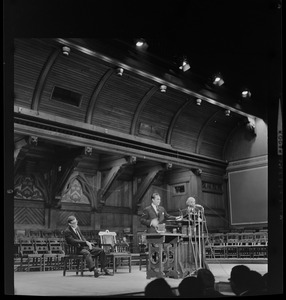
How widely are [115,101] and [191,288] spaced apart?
553cm

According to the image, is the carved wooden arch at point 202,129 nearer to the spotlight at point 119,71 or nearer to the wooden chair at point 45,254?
the spotlight at point 119,71

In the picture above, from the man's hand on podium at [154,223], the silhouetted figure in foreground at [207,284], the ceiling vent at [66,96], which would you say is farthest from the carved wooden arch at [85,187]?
the silhouetted figure in foreground at [207,284]

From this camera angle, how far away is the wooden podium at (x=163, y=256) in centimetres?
600

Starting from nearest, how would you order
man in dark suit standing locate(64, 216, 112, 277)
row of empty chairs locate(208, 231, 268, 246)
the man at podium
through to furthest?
the man at podium < man in dark suit standing locate(64, 216, 112, 277) < row of empty chairs locate(208, 231, 268, 246)

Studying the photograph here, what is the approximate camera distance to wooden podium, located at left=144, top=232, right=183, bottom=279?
6.00m

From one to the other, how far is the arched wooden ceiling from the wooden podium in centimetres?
333

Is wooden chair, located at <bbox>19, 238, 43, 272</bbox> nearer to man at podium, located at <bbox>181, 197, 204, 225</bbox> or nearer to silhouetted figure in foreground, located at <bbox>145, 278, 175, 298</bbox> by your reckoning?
man at podium, located at <bbox>181, 197, 204, 225</bbox>

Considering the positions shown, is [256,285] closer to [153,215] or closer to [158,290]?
[158,290]

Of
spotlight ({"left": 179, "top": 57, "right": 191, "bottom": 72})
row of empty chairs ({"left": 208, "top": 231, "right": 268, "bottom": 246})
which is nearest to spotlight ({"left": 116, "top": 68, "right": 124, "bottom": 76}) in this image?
spotlight ({"left": 179, "top": 57, "right": 191, "bottom": 72})

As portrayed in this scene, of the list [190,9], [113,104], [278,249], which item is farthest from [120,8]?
[113,104]

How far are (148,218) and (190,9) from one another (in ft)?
10.3

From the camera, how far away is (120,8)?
4.66 metres

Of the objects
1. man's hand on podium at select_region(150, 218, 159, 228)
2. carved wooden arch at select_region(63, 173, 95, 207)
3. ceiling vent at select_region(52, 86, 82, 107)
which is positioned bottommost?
man's hand on podium at select_region(150, 218, 159, 228)

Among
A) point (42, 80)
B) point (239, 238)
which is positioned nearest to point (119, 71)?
point (42, 80)
